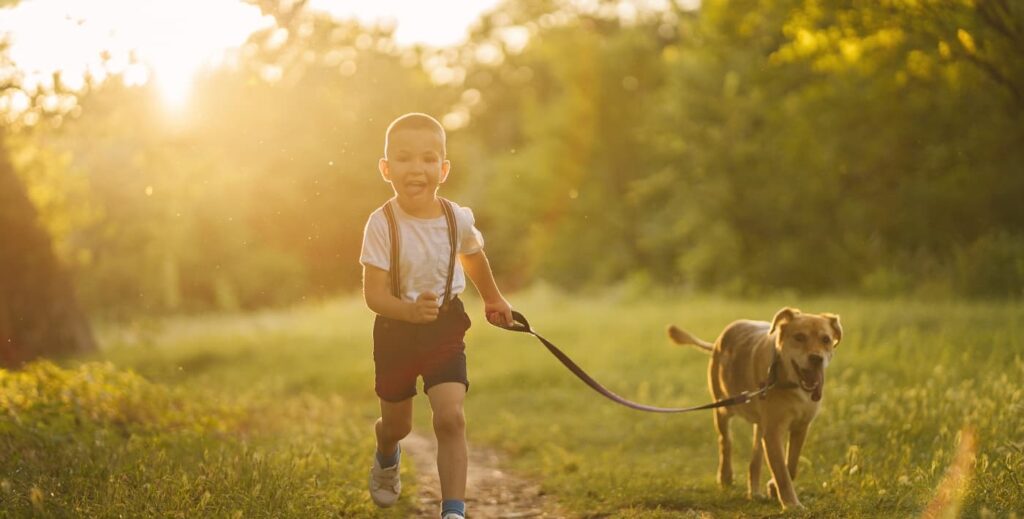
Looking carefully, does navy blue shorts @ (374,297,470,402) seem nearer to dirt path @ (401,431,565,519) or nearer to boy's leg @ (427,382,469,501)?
boy's leg @ (427,382,469,501)

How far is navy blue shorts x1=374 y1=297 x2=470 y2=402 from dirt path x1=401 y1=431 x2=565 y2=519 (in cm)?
148

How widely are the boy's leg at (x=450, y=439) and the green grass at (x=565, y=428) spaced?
38.6 inches

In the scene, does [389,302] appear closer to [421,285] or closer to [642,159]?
[421,285]

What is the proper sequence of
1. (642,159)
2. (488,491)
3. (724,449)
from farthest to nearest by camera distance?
(642,159) → (488,491) → (724,449)

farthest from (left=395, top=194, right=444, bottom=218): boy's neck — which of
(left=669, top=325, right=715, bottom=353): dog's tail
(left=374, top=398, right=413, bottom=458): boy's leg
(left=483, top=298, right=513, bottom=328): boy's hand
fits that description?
(left=669, top=325, right=715, bottom=353): dog's tail

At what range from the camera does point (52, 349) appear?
57.5 feet

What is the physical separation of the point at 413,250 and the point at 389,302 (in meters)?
0.33

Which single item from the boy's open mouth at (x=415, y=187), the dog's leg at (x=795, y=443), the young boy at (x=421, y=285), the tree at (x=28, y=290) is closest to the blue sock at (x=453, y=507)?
the young boy at (x=421, y=285)

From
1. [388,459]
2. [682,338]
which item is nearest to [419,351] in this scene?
[388,459]

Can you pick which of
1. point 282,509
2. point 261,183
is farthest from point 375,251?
point 261,183

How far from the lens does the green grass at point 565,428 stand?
589 cm

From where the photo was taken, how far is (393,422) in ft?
18.7

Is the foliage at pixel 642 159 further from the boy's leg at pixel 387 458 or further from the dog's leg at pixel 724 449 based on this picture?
the boy's leg at pixel 387 458

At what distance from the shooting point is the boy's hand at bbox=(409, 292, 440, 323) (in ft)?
16.7
